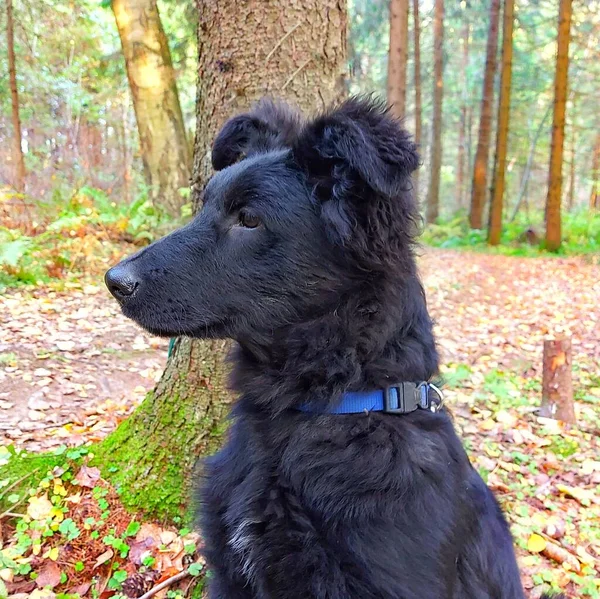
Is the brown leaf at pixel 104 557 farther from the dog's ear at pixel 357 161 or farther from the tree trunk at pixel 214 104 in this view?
the dog's ear at pixel 357 161

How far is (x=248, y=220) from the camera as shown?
2486 millimetres

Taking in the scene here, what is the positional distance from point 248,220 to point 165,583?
1.95 metres

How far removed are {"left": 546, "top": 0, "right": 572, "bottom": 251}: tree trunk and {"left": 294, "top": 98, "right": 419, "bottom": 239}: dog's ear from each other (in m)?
15.7

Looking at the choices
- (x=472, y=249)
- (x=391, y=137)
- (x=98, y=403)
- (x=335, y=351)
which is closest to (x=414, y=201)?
(x=391, y=137)

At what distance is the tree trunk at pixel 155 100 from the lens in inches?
410

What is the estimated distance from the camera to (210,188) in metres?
2.70

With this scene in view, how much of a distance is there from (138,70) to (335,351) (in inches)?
394

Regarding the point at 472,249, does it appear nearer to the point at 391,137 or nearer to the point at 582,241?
the point at 582,241

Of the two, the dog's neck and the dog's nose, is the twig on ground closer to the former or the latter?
the dog's neck

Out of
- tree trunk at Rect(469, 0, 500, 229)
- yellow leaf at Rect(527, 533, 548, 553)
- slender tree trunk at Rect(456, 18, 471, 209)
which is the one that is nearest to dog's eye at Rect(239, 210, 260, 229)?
yellow leaf at Rect(527, 533, 548, 553)

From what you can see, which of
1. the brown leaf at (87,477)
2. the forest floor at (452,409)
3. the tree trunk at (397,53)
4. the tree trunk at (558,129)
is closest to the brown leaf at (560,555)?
the forest floor at (452,409)

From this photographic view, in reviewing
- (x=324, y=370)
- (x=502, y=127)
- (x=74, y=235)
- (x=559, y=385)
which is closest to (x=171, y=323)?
(x=324, y=370)

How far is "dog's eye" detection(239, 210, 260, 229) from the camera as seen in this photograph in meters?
2.47

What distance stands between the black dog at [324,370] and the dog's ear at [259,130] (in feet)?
0.80
